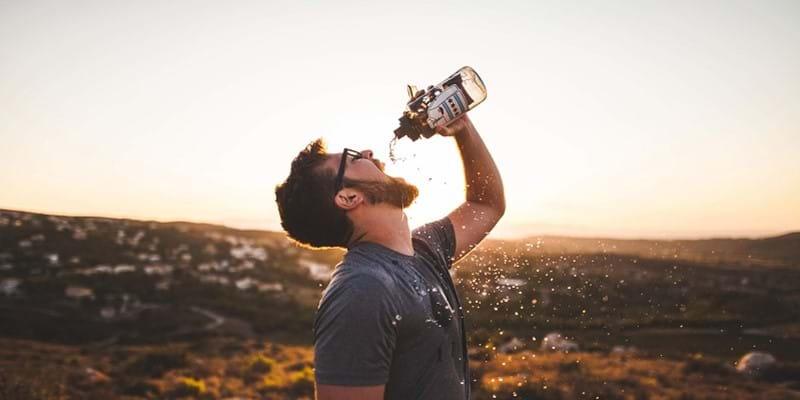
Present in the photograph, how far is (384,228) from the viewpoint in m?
2.91

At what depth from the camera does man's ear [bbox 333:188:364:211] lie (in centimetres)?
299

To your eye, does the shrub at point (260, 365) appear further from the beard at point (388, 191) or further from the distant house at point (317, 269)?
the distant house at point (317, 269)

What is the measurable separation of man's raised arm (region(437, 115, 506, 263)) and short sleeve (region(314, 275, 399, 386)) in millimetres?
1489

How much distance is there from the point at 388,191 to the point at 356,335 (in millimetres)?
1085

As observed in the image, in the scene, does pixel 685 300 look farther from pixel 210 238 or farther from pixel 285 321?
pixel 210 238

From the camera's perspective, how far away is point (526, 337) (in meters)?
32.2

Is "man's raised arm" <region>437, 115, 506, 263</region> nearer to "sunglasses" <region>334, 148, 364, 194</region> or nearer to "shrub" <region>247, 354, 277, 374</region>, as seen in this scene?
"sunglasses" <region>334, 148, 364, 194</region>

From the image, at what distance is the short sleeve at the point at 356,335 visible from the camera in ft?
7.04

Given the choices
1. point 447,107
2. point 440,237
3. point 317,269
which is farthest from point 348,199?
point 317,269

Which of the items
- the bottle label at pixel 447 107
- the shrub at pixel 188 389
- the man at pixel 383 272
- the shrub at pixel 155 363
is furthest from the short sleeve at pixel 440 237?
the shrub at pixel 155 363

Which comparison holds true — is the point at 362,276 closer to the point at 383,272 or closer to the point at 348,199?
the point at 383,272

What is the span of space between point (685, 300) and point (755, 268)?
31425 millimetres

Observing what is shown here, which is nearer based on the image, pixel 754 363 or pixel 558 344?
pixel 754 363

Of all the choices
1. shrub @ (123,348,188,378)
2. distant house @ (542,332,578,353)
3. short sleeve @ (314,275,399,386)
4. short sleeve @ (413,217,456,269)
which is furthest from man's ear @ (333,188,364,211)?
distant house @ (542,332,578,353)
